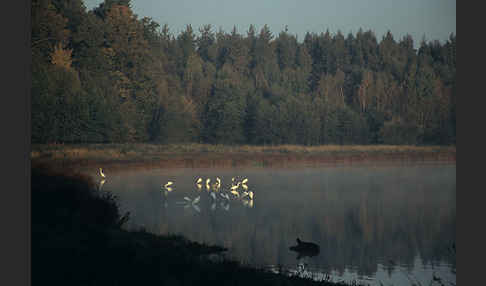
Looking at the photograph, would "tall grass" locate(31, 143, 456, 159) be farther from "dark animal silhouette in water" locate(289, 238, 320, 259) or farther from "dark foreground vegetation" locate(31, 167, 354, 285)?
"dark foreground vegetation" locate(31, 167, 354, 285)

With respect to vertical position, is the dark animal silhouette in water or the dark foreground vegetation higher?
the dark foreground vegetation

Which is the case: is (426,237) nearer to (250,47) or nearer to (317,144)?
(317,144)

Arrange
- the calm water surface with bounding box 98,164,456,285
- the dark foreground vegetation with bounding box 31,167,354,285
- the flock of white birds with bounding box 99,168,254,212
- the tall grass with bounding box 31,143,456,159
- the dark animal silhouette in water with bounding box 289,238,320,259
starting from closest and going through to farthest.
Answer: the dark foreground vegetation with bounding box 31,167,354,285, the calm water surface with bounding box 98,164,456,285, the dark animal silhouette in water with bounding box 289,238,320,259, the flock of white birds with bounding box 99,168,254,212, the tall grass with bounding box 31,143,456,159

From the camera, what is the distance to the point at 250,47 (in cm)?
6291

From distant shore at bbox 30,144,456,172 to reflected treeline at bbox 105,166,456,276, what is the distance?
21.9 feet

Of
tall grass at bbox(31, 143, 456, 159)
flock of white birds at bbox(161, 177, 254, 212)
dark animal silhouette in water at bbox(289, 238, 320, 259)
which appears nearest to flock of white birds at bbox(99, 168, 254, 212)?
flock of white birds at bbox(161, 177, 254, 212)

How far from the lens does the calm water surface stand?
11195 mm

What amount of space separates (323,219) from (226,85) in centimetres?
3348

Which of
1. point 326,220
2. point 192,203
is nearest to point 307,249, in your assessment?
point 326,220

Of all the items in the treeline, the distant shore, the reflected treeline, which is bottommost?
the reflected treeline

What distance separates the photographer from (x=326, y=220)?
16.6 m

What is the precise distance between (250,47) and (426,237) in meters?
49.9

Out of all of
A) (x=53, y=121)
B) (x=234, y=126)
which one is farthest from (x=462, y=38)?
(x=234, y=126)

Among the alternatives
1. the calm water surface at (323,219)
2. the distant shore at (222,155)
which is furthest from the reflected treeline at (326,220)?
the distant shore at (222,155)
